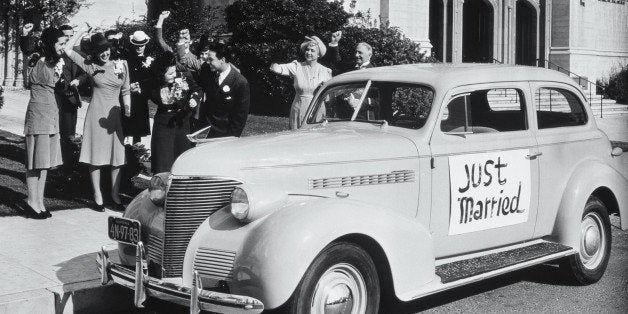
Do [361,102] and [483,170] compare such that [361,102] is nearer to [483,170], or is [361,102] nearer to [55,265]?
[483,170]

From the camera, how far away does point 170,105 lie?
8.38 metres

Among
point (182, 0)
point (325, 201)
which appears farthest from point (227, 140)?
point (182, 0)

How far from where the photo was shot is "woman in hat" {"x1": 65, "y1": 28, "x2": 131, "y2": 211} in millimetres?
8781

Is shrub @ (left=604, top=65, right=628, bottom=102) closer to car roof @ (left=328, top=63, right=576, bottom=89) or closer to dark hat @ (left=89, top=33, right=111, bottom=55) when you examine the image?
car roof @ (left=328, top=63, right=576, bottom=89)

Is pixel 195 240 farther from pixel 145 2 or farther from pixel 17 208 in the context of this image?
pixel 145 2

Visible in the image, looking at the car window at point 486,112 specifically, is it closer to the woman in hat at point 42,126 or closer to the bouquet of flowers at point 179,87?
the bouquet of flowers at point 179,87

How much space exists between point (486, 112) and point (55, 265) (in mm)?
3876

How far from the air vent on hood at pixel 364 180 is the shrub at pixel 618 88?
25842 mm

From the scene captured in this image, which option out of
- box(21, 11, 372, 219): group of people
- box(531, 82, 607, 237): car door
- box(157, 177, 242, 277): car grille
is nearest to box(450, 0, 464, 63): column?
box(21, 11, 372, 219): group of people

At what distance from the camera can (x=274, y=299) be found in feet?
15.5

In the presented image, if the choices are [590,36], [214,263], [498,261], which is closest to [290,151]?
[214,263]

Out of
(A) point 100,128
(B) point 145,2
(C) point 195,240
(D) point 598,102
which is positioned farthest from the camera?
(D) point 598,102

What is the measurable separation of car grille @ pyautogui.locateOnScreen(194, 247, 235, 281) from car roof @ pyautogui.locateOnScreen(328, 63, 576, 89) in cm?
235

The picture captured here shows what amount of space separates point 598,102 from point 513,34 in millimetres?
4053
